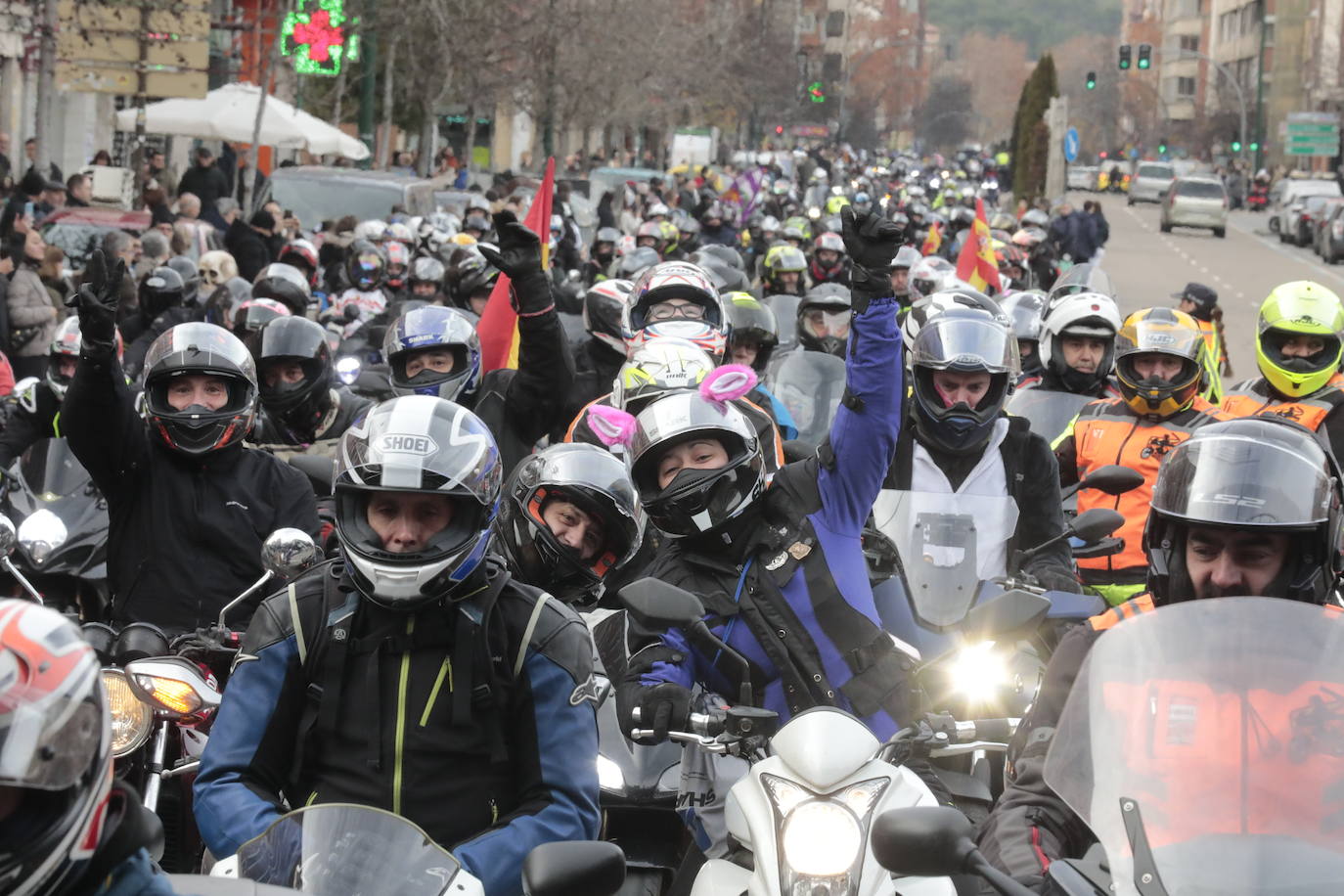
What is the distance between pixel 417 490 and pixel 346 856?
99 cm

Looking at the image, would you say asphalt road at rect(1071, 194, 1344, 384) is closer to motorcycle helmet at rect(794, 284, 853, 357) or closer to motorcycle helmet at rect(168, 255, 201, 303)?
motorcycle helmet at rect(794, 284, 853, 357)

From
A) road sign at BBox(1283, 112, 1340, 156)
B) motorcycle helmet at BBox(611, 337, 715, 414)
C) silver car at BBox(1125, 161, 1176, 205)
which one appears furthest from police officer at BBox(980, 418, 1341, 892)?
road sign at BBox(1283, 112, 1340, 156)

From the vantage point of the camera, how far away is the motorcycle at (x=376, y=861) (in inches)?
129

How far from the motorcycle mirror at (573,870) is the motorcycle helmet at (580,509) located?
2.25 m

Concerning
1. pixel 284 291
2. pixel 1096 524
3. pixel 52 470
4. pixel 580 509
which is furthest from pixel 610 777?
pixel 284 291

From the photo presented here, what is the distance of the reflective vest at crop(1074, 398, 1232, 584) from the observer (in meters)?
7.29

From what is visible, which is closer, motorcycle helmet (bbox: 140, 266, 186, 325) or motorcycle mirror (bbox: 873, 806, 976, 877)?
motorcycle mirror (bbox: 873, 806, 976, 877)

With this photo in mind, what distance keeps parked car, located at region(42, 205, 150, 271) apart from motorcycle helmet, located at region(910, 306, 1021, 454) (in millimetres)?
11707

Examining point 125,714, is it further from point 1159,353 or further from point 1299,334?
point 1299,334

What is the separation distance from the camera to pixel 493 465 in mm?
4227

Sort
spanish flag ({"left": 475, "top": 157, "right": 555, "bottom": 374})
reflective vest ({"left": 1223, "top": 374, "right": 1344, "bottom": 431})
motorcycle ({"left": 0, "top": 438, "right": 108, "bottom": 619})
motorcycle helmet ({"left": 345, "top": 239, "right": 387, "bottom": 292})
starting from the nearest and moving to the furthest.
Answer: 1. motorcycle ({"left": 0, "top": 438, "right": 108, "bottom": 619})
2. reflective vest ({"left": 1223, "top": 374, "right": 1344, "bottom": 431})
3. spanish flag ({"left": 475, "top": 157, "right": 555, "bottom": 374})
4. motorcycle helmet ({"left": 345, "top": 239, "right": 387, "bottom": 292})

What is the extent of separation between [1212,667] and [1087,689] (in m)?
0.24

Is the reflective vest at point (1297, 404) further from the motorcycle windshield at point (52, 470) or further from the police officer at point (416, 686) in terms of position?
the police officer at point (416, 686)

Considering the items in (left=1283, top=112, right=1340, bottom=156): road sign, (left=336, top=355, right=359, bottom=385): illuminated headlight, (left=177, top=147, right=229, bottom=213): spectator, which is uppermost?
(left=1283, top=112, right=1340, bottom=156): road sign
